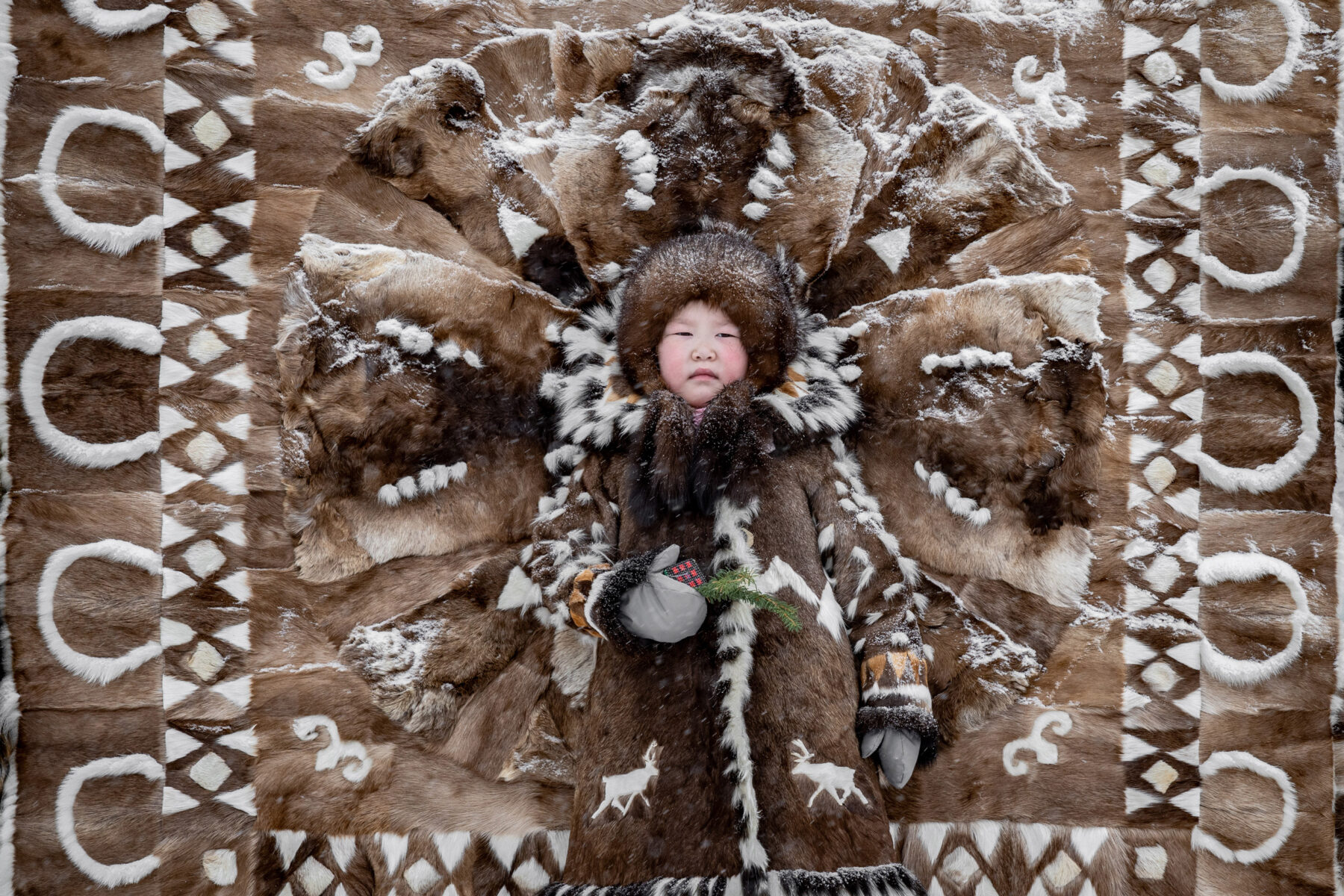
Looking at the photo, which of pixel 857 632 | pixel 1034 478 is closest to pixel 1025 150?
pixel 1034 478

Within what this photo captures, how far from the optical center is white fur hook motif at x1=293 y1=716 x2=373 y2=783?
1.57 m

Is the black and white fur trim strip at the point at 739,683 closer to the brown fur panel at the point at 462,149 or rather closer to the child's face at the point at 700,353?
the child's face at the point at 700,353

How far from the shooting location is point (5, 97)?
1.56 meters

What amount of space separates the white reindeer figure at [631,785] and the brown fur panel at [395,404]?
532 millimetres

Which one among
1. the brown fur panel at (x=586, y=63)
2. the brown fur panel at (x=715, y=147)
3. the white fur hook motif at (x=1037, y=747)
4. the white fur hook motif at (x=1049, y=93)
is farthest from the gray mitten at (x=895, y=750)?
the brown fur panel at (x=586, y=63)

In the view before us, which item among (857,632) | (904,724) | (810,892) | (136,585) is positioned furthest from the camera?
(136,585)

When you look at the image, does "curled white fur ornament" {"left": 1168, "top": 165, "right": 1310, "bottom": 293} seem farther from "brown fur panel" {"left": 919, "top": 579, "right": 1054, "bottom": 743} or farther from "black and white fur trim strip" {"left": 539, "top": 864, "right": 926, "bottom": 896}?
"black and white fur trim strip" {"left": 539, "top": 864, "right": 926, "bottom": 896}

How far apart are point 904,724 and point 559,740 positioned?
2.22 feet

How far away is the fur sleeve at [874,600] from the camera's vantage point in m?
1.39

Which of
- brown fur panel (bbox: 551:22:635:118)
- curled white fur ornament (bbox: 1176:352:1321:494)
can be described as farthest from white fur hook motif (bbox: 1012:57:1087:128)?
brown fur panel (bbox: 551:22:635:118)

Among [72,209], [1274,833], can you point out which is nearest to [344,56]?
[72,209]

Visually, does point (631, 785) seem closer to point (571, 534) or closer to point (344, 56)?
point (571, 534)

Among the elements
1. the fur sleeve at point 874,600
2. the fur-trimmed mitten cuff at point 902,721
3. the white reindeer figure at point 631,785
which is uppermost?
the fur sleeve at point 874,600

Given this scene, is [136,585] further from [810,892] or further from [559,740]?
[810,892]
